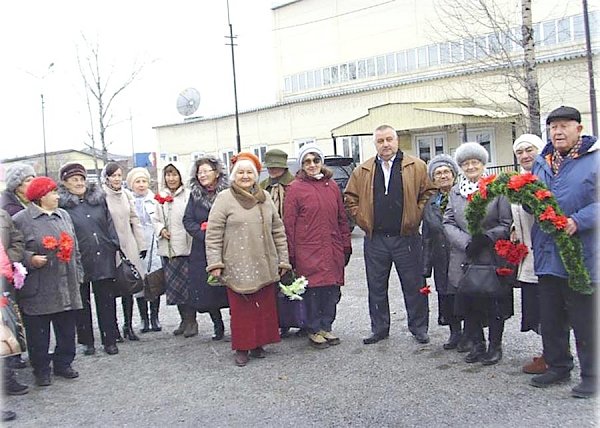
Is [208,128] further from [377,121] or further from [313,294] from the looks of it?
[313,294]

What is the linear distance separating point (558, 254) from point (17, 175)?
471 cm

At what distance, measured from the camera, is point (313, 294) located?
632 centimetres

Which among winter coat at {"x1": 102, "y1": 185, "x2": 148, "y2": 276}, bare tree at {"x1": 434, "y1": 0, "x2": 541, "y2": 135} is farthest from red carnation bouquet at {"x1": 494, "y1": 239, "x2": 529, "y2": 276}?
bare tree at {"x1": 434, "y1": 0, "x2": 541, "y2": 135}

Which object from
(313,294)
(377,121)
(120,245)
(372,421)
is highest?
(377,121)

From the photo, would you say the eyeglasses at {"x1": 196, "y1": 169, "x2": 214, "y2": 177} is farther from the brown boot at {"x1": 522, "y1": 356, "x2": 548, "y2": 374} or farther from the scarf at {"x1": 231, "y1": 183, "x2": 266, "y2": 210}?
the brown boot at {"x1": 522, "y1": 356, "x2": 548, "y2": 374}

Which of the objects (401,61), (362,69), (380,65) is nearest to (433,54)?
(401,61)

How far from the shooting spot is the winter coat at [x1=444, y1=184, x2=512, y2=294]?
17.2 feet

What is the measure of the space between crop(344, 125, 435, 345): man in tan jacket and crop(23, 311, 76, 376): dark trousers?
268 centimetres

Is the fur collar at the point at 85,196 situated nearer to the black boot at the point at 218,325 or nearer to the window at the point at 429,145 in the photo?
the black boot at the point at 218,325

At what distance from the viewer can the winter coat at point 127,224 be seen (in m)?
6.84

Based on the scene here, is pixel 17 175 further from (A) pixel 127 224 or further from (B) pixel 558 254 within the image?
(B) pixel 558 254

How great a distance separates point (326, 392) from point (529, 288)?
1769 mm

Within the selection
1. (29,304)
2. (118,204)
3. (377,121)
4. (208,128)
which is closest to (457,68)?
(377,121)

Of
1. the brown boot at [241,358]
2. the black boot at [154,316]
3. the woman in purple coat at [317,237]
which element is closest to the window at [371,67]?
the black boot at [154,316]
